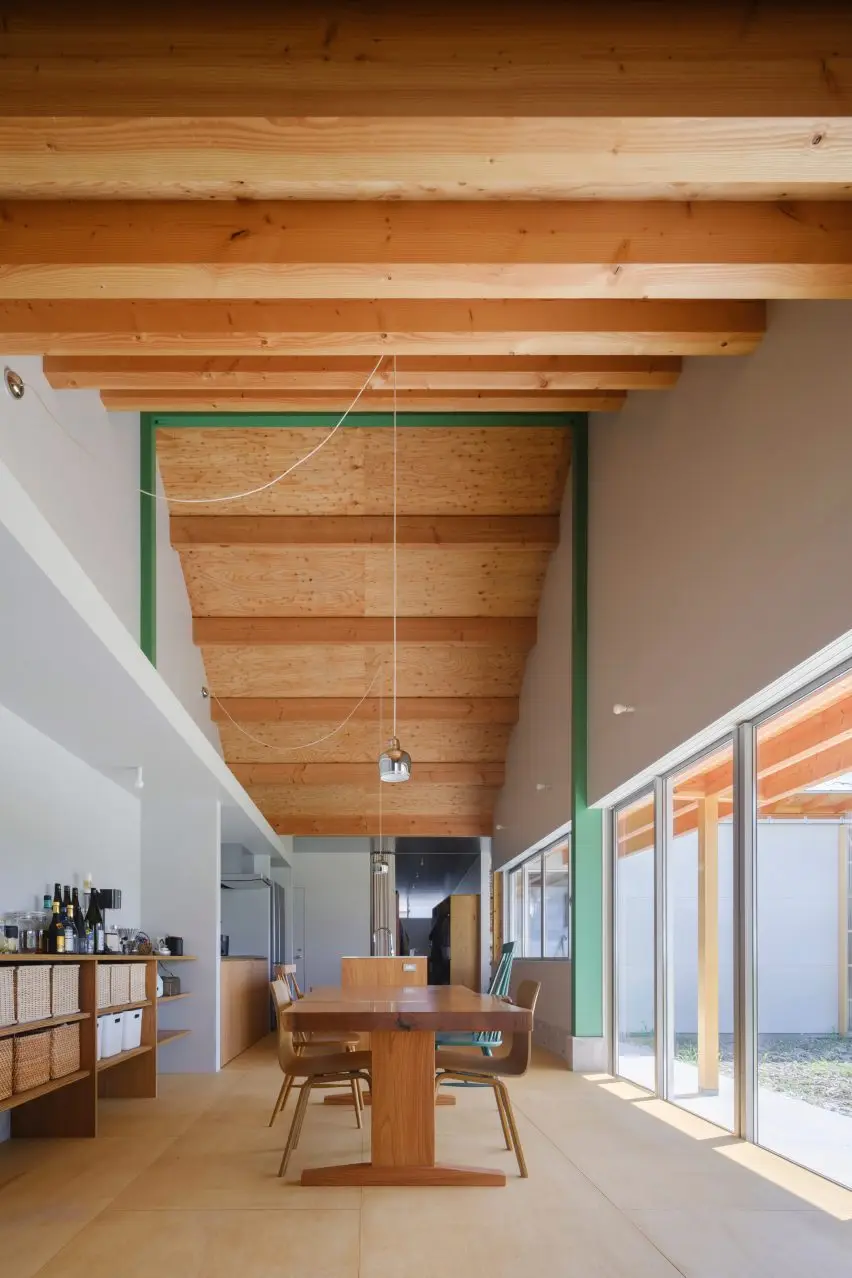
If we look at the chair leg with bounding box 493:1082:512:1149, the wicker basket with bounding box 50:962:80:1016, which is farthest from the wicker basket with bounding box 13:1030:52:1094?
the chair leg with bounding box 493:1082:512:1149

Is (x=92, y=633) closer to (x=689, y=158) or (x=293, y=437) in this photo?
(x=689, y=158)

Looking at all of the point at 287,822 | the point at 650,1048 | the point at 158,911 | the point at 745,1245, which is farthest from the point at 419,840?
the point at 745,1245

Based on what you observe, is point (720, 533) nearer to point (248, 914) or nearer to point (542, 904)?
point (542, 904)

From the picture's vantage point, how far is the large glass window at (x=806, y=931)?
188 inches

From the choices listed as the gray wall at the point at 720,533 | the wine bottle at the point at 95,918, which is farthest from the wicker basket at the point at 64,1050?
the gray wall at the point at 720,533

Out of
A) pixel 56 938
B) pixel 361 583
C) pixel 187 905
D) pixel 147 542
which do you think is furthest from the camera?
pixel 361 583

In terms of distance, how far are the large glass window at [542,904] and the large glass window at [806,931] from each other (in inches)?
178

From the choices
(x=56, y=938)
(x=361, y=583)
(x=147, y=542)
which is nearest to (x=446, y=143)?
(x=56, y=938)

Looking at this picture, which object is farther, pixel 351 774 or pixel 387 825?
pixel 387 825

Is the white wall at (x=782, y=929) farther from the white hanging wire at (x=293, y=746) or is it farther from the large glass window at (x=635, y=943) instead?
the white hanging wire at (x=293, y=746)

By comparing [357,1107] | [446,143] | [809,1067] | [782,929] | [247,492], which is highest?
[247,492]

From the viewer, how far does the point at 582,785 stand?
31.0 ft

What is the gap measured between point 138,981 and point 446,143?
563 cm

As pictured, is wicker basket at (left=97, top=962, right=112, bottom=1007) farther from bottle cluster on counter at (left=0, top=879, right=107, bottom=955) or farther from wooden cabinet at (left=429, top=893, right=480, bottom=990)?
wooden cabinet at (left=429, top=893, right=480, bottom=990)
